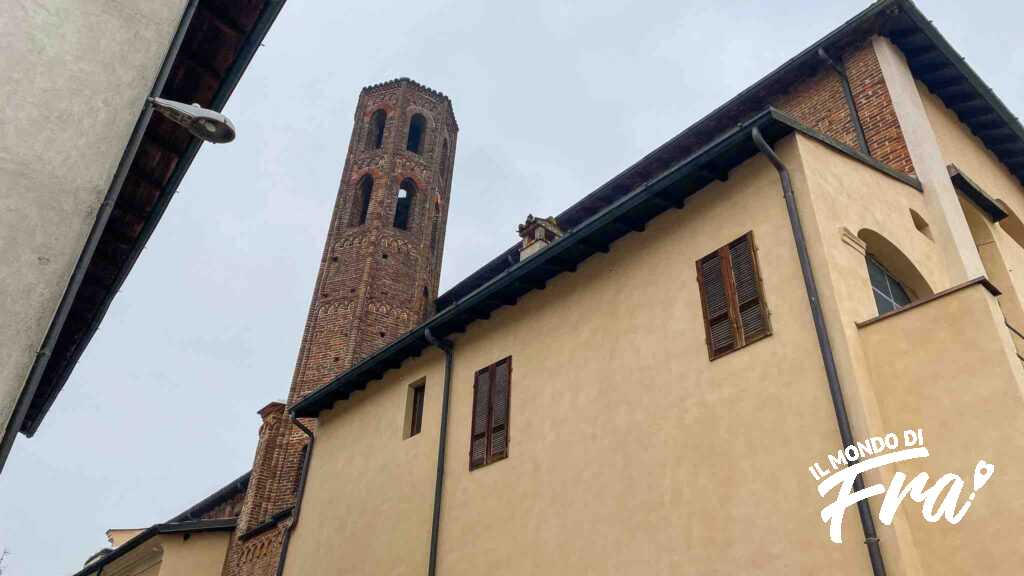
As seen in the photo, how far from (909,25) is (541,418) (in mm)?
7862

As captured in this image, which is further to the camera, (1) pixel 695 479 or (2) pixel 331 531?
(2) pixel 331 531

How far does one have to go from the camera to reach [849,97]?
11.4 metres

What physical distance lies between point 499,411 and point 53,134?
7.00 metres

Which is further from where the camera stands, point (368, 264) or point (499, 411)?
point (368, 264)

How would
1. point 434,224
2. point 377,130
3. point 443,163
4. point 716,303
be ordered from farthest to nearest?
point 443,163
point 377,130
point 434,224
point 716,303

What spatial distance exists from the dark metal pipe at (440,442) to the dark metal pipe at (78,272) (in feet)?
20.7

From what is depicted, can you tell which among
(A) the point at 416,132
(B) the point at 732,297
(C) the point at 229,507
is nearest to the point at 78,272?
(B) the point at 732,297

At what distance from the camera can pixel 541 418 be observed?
10.4m

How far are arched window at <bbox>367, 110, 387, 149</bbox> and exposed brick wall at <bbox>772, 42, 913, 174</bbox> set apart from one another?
19.4 meters

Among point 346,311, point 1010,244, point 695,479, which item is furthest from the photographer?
point 346,311

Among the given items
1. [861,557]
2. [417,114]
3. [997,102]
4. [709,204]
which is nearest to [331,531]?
[709,204]

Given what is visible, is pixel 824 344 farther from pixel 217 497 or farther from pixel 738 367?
pixel 217 497

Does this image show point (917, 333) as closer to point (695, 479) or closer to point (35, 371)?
point (695, 479)

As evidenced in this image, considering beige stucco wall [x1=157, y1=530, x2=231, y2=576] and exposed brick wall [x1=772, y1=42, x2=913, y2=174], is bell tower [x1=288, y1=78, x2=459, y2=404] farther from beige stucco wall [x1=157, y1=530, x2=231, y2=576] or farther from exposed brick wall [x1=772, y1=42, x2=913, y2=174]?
exposed brick wall [x1=772, y1=42, x2=913, y2=174]
